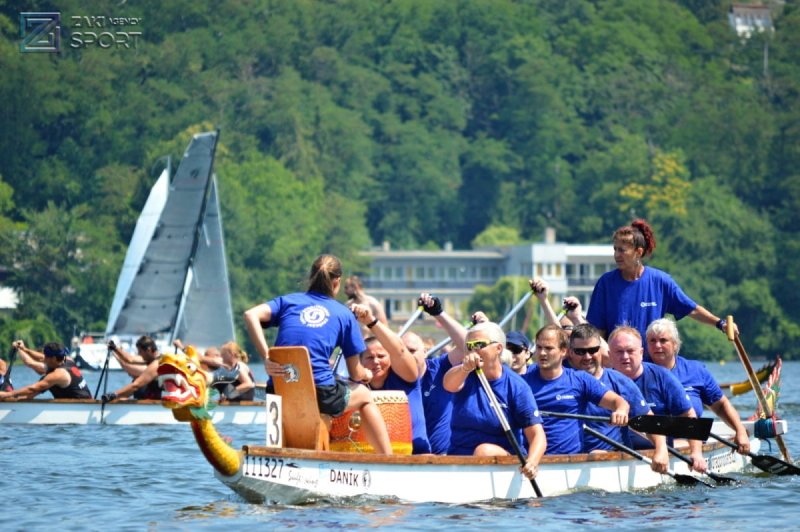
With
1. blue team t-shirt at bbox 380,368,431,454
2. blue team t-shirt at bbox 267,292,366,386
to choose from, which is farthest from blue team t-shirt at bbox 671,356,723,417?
blue team t-shirt at bbox 267,292,366,386

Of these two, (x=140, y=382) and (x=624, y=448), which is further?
(x=140, y=382)

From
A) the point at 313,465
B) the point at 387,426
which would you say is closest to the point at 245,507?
the point at 313,465

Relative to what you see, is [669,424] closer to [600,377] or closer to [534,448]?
[600,377]

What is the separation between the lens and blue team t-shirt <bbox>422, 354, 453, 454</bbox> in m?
14.8

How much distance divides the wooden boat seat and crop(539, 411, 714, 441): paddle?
1.95 metres

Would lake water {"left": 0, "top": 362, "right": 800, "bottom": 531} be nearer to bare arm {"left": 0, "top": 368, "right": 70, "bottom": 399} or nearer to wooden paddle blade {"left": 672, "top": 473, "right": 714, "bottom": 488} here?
wooden paddle blade {"left": 672, "top": 473, "right": 714, "bottom": 488}

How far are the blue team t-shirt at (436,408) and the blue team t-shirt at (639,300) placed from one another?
113 inches

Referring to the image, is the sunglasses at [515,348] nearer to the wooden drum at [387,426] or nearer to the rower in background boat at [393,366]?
the rower in background boat at [393,366]

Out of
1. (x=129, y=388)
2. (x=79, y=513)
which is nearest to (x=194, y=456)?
(x=129, y=388)

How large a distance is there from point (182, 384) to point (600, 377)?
394 centimetres

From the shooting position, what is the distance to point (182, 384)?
12.7 m

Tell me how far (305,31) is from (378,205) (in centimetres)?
1370

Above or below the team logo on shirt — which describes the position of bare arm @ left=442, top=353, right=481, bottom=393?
below

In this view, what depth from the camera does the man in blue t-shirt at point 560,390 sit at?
571 inches
